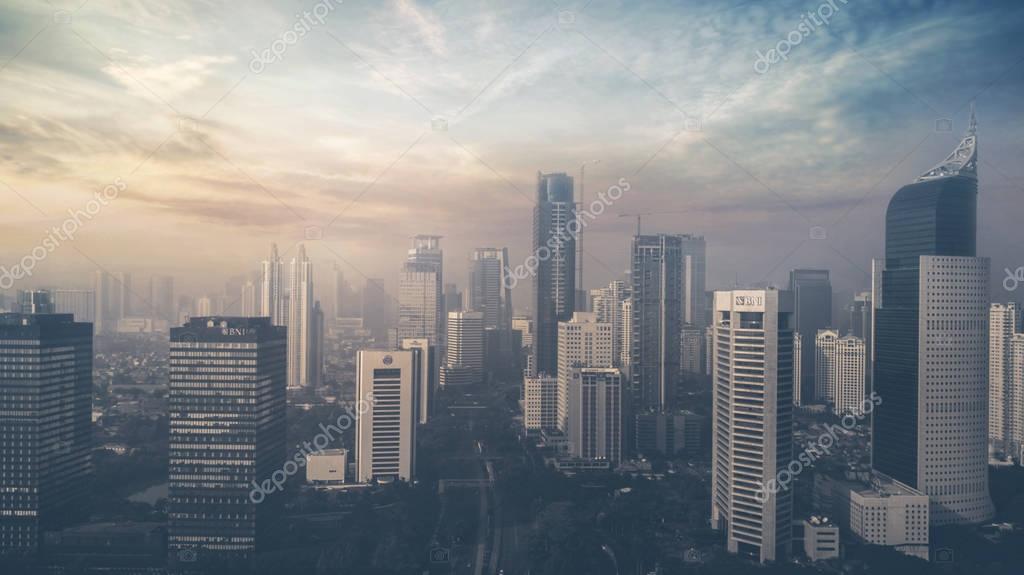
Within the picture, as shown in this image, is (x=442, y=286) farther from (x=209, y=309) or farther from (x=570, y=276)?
(x=209, y=309)

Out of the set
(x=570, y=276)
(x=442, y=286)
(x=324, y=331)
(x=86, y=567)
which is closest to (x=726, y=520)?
(x=86, y=567)

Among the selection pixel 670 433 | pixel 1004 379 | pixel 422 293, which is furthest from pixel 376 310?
pixel 1004 379

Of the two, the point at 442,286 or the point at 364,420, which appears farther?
the point at 442,286

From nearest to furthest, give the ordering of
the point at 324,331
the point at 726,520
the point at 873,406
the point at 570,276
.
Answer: the point at 726,520 < the point at 873,406 < the point at 324,331 < the point at 570,276

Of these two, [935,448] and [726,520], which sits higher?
[935,448]

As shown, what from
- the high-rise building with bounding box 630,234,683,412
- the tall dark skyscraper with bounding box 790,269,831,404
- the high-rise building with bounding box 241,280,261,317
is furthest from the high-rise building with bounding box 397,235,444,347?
the tall dark skyscraper with bounding box 790,269,831,404

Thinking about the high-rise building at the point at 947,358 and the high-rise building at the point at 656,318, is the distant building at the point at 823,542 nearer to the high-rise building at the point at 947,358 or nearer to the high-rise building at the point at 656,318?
the high-rise building at the point at 947,358

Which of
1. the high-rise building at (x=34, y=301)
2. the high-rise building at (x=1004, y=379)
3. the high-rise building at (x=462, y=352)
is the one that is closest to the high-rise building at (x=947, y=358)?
the high-rise building at (x=1004, y=379)

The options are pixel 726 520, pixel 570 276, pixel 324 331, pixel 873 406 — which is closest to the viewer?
pixel 726 520
